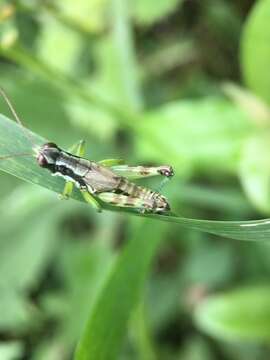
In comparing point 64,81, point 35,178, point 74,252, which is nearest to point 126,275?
point 35,178

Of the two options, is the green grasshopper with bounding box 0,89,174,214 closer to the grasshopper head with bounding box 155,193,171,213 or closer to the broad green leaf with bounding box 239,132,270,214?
the grasshopper head with bounding box 155,193,171,213

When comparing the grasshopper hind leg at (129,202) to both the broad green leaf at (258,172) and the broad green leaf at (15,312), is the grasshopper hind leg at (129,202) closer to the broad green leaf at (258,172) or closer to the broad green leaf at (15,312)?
the broad green leaf at (258,172)

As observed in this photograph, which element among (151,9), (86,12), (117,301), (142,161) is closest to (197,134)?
(142,161)

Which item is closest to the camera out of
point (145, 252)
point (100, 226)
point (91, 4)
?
point (145, 252)

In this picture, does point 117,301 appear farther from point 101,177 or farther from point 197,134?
point 197,134

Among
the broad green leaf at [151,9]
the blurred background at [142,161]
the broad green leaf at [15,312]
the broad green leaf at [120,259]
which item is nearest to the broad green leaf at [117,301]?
the broad green leaf at [120,259]

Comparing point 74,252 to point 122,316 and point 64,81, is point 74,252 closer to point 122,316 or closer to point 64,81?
point 64,81
